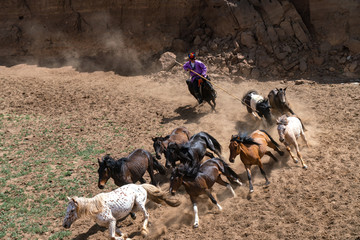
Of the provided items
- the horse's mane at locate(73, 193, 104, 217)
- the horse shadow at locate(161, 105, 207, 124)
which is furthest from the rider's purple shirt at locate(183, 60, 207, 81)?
the horse's mane at locate(73, 193, 104, 217)

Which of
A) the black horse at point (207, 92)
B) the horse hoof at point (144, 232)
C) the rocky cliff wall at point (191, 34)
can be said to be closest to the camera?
the horse hoof at point (144, 232)

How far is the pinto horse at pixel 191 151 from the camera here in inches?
370

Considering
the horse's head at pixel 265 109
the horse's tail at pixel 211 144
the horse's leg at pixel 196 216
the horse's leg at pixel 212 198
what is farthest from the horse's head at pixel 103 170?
the horse's head at pixel 265 109

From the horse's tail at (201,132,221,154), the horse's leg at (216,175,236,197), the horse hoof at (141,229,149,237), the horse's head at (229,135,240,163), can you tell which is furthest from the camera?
the horse's tail at (201,132,221,154)

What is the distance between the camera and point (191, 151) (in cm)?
952

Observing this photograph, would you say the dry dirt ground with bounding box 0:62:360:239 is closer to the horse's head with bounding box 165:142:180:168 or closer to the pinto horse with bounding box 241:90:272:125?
the pinto horse with bounding box 241:90:272:125

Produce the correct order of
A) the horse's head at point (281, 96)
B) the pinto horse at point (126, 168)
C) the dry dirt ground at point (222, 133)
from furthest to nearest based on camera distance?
the horse's head at point (281, 96)
the pinto horse at point (126, 168)
the dry dirt ground at point (222, 133)

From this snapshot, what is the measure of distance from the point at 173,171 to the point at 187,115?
242 inches

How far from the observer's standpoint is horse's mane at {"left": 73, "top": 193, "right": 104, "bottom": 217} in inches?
294

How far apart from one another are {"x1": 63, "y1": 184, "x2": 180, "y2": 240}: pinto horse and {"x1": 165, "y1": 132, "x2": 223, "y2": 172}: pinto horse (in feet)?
4.33

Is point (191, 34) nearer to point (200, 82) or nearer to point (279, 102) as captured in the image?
point (200, 82)

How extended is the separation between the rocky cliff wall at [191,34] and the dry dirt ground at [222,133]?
45.7 inches

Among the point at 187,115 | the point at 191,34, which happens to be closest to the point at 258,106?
the point at 187,115

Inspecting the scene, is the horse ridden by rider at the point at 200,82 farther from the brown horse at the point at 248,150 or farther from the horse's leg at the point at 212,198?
the horse's leg at the point at 212,198
